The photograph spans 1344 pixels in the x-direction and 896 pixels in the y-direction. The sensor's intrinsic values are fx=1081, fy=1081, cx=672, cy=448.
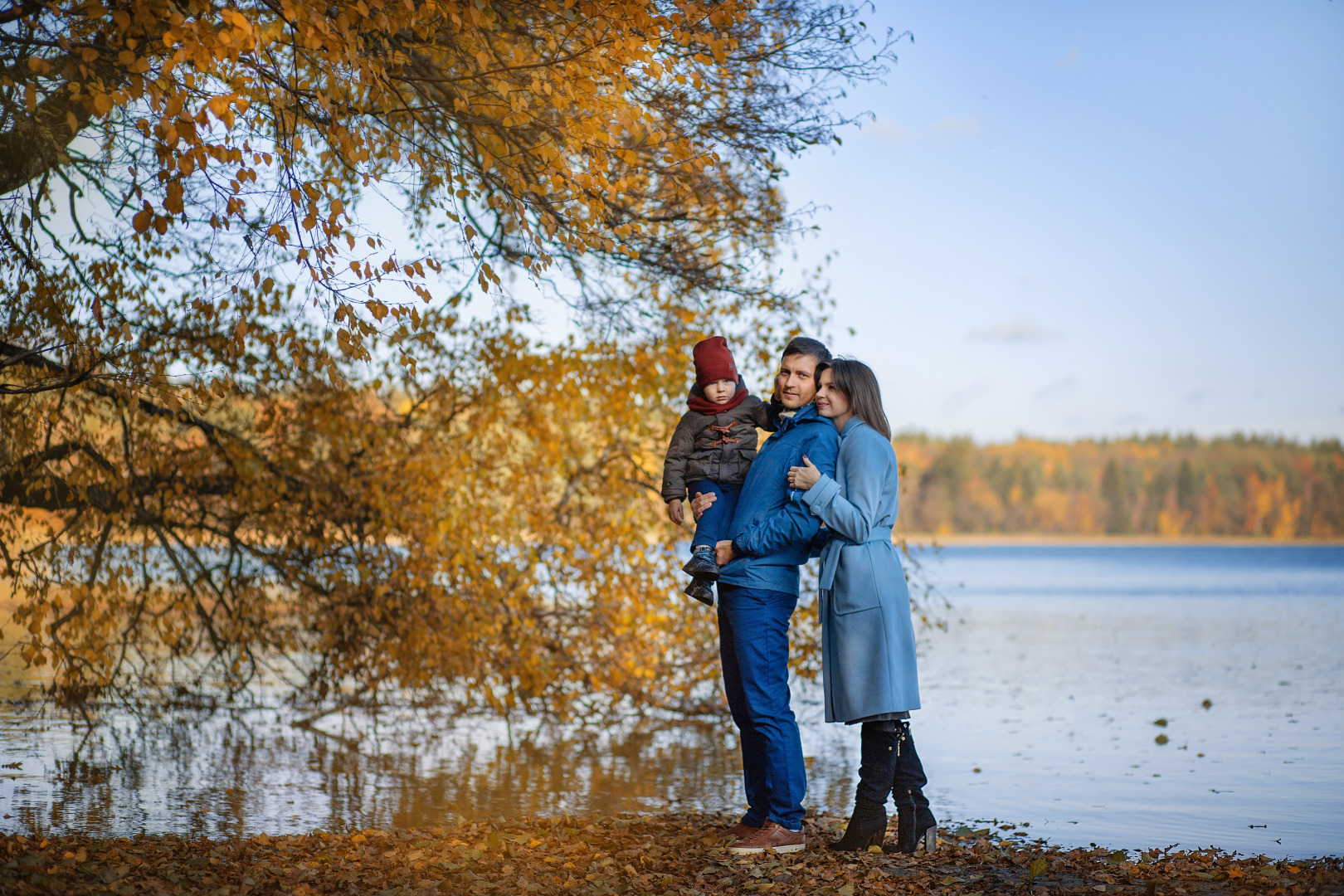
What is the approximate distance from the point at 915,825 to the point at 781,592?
114cm

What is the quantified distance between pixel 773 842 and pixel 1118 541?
104 m

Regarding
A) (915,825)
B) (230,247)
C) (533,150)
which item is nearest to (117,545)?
(230,247)

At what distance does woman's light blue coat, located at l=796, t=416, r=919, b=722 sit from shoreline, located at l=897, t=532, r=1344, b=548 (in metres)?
85.8

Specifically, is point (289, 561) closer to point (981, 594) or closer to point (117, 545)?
point (117, 545)

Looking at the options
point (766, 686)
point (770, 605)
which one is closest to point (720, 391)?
point (770, 605)

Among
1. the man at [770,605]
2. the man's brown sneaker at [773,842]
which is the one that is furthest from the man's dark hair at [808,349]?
the man's brown sneaker at [773,842]

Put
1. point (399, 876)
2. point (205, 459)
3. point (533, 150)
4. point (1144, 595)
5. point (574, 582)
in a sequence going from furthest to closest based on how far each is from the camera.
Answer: point (1144, 595)
point (574, 582)
point (205, 459)
point (533, 150)
point (399, 876)

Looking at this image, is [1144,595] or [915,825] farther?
[1144,595]

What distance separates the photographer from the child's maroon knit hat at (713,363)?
446 cm

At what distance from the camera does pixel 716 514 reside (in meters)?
4.46

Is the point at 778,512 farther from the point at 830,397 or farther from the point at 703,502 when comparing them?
the point at 830,397

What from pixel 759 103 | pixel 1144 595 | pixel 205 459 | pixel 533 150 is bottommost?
pixel 1144 595

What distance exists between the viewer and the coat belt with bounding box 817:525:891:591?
433 centimetres

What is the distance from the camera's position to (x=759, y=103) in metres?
7.19
